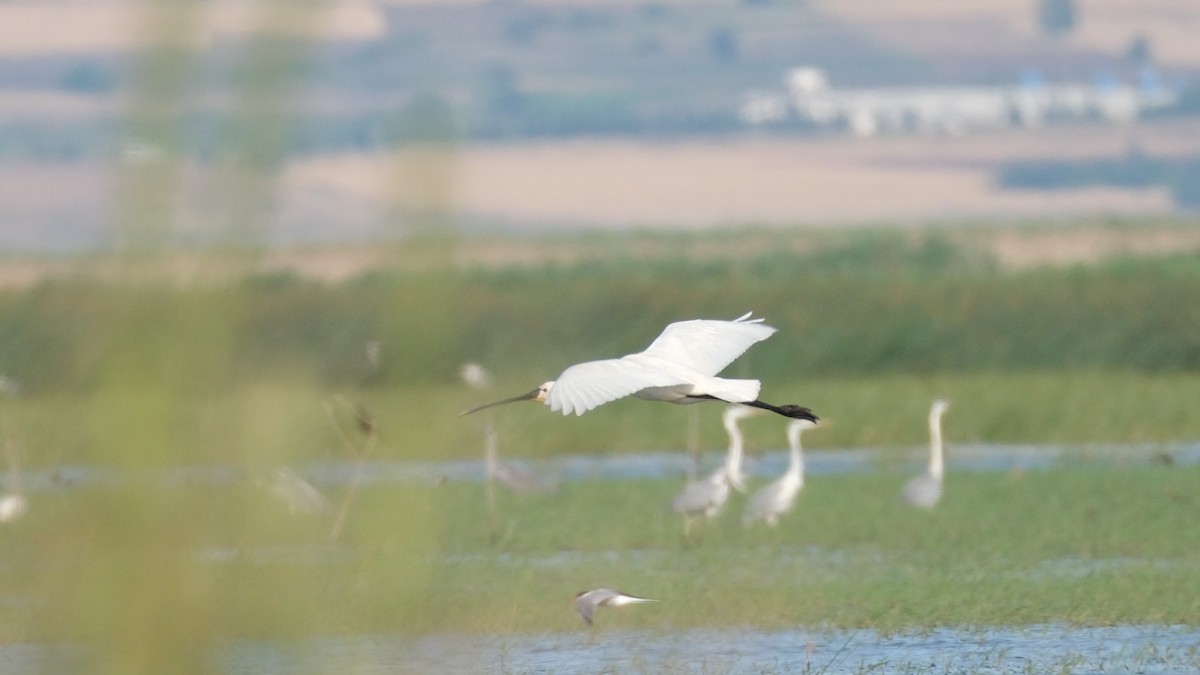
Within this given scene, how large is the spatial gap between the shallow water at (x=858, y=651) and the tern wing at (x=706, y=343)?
0.97 metres

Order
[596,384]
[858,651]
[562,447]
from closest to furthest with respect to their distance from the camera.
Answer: [596,384]
[858,651]
[562,447]

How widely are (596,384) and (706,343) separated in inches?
43.7

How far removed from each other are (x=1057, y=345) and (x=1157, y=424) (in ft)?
12.9

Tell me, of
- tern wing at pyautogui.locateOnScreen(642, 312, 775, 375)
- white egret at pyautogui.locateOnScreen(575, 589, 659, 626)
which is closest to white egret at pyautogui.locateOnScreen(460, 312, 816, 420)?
tern wing at pyautogui.locateOnScreen(642, 312, 775, 375)

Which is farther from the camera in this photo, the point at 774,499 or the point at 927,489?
the point at 927,489

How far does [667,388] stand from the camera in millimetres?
6637

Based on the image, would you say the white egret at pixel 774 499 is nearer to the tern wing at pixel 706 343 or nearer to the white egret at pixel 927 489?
the white egret at pixel 927 489

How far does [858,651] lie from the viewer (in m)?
7.54

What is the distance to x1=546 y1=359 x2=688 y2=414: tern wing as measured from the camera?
537cm

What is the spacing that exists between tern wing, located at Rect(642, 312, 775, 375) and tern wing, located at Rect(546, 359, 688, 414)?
0.49m

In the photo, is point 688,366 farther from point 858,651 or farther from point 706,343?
point 858,651

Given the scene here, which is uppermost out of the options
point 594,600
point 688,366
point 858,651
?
point 688,366

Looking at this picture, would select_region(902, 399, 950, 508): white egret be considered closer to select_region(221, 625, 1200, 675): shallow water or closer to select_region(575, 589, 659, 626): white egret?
select_region(221, 625, 1200, 675): shallow water

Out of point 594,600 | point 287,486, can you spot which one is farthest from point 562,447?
point 287,486
